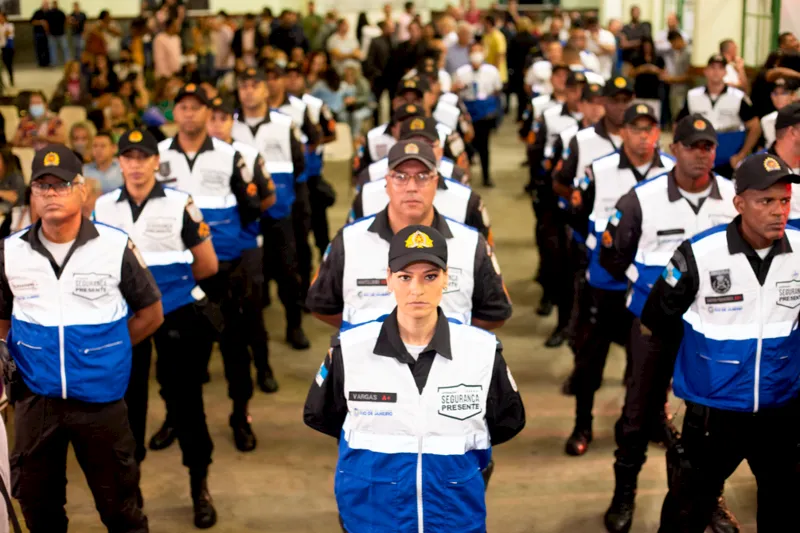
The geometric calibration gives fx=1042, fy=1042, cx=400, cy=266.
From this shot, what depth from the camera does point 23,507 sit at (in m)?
4.78

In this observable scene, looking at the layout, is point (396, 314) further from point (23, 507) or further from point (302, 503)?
point (302, 503)

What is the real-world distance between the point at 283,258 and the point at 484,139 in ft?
21.3

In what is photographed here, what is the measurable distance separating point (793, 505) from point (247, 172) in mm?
3928

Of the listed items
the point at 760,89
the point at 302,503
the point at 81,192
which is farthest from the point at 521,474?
the point at 760,89

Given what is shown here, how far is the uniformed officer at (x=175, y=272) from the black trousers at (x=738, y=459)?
268cm

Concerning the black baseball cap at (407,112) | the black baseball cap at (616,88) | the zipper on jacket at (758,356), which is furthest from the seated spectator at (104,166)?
the zipper on jacket at (758,356)

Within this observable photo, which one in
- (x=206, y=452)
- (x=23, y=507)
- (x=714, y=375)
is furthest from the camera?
(x=206, y=452)

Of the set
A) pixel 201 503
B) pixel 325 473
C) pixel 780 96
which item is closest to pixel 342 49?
pixel 780 96

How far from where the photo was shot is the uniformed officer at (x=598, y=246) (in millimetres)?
6344

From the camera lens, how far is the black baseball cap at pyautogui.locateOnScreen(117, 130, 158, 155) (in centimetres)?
576

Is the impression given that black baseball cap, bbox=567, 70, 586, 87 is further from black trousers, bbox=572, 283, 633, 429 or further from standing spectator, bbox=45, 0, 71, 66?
standing spectator, bbox=45, 0, 71, 66

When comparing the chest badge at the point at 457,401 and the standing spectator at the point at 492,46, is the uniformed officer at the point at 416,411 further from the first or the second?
the standing spectator at the point at 492,46

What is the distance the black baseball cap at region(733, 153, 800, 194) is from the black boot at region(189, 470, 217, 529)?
3.34 m

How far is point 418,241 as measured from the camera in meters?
3.76
